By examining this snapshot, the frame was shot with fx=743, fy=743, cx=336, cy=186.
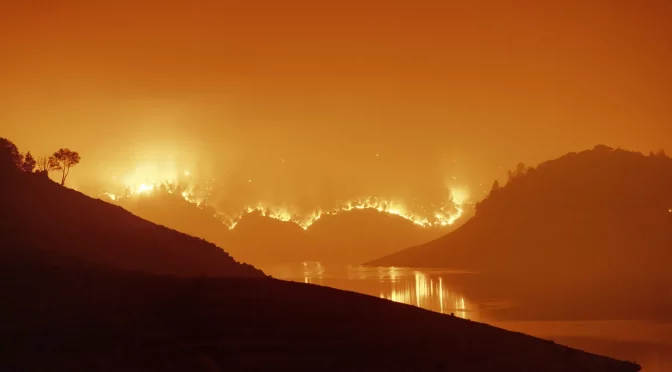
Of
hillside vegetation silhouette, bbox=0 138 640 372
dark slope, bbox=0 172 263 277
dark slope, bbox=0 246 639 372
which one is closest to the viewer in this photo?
dark slope, bbox=0 246 639 372

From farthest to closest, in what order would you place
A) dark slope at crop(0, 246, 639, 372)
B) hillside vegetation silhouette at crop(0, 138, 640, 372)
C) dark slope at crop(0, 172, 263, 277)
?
dark slope at crop(0, 172, 263, 277)
hillside vegetation silhouette at crop(0, 138, 640, 372)
dark slope at crop(0, 246, 639, 372)

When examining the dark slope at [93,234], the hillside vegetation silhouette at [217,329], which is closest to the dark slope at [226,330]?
the hillside vegetation silhouette at [217,329]

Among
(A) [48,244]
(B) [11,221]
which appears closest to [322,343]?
(A) [48,244]

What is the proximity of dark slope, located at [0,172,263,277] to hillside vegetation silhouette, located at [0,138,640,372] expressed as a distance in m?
7.27

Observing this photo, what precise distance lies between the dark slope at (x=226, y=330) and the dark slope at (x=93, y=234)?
17.1m

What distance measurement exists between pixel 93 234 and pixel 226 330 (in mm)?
52043

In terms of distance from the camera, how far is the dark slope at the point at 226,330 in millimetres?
53781

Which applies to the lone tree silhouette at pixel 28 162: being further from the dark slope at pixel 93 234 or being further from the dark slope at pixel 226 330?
the dark slope at pixel 226 330

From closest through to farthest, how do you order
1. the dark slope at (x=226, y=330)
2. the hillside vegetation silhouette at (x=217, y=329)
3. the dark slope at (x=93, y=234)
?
the dark slope at (x=226, y=330) → the hillside vegetation silhouette at (x=217, y=329) → the dark slope at (x=93, y=234)

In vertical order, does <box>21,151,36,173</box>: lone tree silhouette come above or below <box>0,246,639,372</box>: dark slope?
above

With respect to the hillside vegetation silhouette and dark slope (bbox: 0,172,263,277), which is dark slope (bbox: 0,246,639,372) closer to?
the hillside vegetation silhouette

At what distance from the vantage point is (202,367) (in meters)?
51.4

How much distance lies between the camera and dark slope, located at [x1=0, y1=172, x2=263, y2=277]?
316ft

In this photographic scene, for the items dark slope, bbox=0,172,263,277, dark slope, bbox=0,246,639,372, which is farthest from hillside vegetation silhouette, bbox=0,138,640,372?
dark slope, bbox=0,172,263,277
